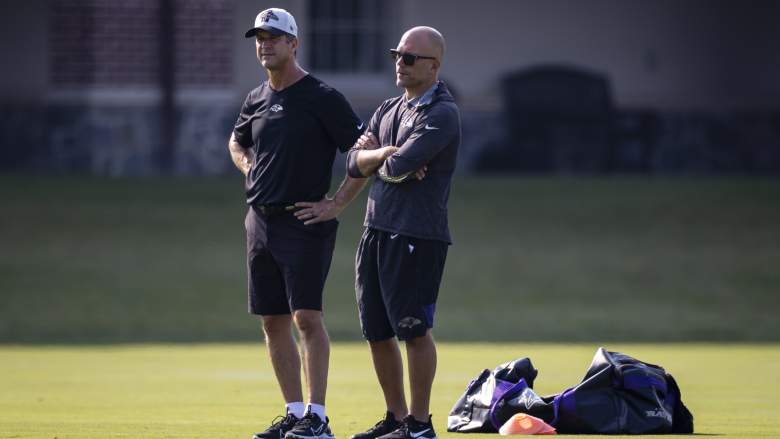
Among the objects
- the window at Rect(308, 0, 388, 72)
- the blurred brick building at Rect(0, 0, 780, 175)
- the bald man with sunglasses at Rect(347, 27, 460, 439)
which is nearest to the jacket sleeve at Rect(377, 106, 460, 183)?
the bald man with sunglasses at Rect(347, 27, 460, 439)

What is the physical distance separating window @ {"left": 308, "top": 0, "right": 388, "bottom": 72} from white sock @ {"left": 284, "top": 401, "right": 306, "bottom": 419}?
1737 cm

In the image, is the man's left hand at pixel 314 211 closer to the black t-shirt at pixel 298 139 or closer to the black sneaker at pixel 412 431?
the black t-shirt at pixel 298 139

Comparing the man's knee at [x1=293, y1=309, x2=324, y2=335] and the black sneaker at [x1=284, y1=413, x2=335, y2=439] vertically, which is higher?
the man's knee at [x1=293, y1=309, x2=324, y2=335]

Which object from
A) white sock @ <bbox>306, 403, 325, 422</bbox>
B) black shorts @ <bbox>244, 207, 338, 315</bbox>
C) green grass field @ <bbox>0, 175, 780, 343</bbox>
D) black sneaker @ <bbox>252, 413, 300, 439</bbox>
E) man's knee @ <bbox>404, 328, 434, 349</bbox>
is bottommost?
green grass field @ <bbox>0, 175, 780, 343</bbox>

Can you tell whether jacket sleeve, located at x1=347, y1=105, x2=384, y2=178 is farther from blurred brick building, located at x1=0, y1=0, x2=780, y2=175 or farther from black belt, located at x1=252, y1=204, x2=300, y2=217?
blurred brick building, located at x1=0, y1=0, x2=780, y2=175

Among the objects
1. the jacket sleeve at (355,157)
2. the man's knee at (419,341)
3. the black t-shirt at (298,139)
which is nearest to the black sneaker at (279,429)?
the man's knee at (419,341)

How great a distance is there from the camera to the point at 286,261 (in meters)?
7.58

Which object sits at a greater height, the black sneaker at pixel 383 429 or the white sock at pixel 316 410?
the white sock at pixel 316 410

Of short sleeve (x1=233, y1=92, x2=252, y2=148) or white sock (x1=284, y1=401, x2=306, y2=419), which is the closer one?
A: white sock (x1=284, y1=401, x2=306, y2=419)

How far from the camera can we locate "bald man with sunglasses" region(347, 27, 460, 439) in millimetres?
7309

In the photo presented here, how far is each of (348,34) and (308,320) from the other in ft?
57.9

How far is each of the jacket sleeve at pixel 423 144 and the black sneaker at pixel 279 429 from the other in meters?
1.24

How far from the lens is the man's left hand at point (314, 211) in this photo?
24.8 feet

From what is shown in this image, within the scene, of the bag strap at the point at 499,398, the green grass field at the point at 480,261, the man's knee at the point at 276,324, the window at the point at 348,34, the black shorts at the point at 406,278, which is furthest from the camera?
the window at the point at 348,34
